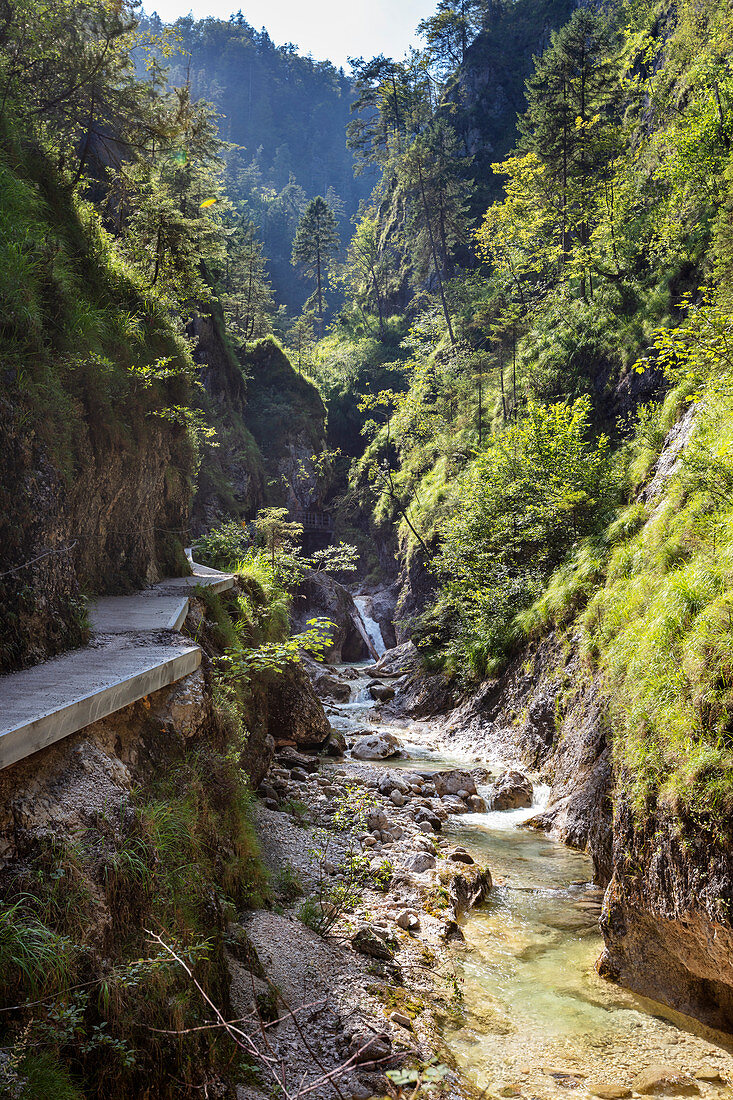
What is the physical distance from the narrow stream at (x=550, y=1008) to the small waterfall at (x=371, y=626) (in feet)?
67.9

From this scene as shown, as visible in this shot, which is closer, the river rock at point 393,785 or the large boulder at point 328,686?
the river rock at point 393,785

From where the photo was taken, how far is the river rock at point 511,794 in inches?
384

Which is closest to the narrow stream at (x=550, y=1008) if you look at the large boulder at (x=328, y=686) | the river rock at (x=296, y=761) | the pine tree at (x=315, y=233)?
the river rock at (x=296, y=761)

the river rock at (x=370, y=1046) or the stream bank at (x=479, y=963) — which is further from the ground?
the river rock at (x=370, y=1046)

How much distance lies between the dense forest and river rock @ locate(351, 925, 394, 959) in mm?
42

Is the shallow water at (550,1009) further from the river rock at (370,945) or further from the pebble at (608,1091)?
the river rock at (370,945)

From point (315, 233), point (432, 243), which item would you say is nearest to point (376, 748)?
point (432, 243)

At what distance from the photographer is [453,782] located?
1030 centimetres

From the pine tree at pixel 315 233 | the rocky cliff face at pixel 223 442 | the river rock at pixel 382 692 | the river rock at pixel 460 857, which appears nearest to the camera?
the river rock at pixel 460 857

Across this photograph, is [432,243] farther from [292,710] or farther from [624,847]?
[624,847]

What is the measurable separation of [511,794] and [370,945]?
5296mm

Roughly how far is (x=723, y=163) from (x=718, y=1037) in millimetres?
16375

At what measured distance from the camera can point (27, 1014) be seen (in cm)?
231

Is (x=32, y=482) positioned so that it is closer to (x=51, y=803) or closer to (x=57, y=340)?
(x=57, y=340)
